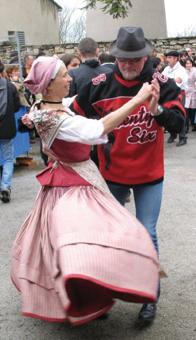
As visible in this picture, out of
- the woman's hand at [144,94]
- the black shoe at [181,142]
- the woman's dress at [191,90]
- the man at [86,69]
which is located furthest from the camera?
the woman's dress at [191,90]

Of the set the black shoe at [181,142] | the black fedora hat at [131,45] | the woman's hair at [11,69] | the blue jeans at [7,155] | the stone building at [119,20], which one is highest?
→ the stone building at [119,20]

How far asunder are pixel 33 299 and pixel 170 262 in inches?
71.4

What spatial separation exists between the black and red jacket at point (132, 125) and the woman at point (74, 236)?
253 mm

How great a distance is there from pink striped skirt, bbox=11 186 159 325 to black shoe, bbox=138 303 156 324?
613mm

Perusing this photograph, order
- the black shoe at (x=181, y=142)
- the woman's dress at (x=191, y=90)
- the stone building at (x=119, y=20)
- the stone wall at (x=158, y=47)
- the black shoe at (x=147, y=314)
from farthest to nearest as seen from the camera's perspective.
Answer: the stone building at (x=119, y=20), the stone wall at (x=158, y=47), the woman's dress at (x=191, y=90), the black shoe at (x=181, y=142), the black shoe at (x=147, y=314)

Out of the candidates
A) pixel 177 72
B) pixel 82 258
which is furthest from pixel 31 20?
pixel 82 258

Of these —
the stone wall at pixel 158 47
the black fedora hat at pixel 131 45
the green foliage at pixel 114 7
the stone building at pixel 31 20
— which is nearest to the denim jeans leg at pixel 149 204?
the black fedora hat at pixel 131 45

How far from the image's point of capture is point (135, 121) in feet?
10.6

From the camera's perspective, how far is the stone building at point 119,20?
1883 cm

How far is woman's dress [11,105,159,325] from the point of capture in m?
2.49

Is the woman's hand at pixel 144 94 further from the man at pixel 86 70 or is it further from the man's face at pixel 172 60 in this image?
the man's face at pixel 172 60

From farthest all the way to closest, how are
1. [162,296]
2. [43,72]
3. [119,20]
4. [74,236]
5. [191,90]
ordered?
[119,20], [191,90], [162,296], [43,72], [74,236]

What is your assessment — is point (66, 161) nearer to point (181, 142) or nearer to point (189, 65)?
point (181, 142)

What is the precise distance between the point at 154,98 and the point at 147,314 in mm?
1472
